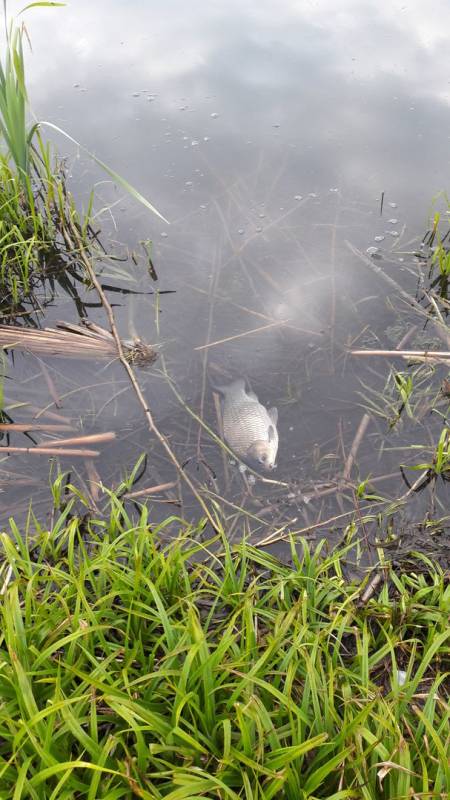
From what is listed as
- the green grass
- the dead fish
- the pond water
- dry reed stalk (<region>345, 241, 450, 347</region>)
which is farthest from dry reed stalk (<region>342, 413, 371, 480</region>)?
dry reed stalk (<region>345, 241, 450, 347</region>)

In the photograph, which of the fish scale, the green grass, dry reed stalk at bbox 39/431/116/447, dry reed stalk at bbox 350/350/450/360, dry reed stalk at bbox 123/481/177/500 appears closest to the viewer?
the green grass

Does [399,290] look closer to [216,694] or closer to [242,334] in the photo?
[242,334]

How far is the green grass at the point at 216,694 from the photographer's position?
1620mm

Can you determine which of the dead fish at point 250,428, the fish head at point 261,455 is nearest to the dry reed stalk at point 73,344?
the dead fish at point 250,428

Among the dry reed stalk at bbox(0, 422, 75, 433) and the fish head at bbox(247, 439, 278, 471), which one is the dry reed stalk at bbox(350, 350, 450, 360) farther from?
the dry reed stalk at bbox(0, 422, 75, 433)

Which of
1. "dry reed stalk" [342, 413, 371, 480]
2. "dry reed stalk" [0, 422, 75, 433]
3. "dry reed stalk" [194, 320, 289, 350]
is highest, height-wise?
"dry reed stalk" [194, 320, 289, 350]

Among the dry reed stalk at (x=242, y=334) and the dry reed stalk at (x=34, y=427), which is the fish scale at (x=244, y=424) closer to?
the dry reed stalk at (x=242, y=334)

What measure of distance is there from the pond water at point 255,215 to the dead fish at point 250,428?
0.09 m

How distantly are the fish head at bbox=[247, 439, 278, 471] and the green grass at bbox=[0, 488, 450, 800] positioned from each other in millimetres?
677

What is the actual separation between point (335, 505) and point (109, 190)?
344cm

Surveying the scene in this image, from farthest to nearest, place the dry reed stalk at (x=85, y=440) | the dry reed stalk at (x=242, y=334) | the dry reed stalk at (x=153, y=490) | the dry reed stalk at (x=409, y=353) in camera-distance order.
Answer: the dry reed stalk at (x=242, y=334) → the dry reed stalk at (x=409, y=353) → the dry reed stalk at (x=85, y=440) → the dry reed stalk at (x=153, y=490)

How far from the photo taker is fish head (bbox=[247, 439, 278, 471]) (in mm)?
3076

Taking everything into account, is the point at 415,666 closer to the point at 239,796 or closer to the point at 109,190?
the point at 239,796

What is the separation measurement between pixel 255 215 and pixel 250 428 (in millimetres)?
2287
